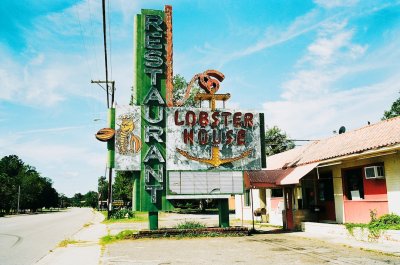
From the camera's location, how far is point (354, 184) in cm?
1805

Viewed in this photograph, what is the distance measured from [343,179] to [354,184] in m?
0.69

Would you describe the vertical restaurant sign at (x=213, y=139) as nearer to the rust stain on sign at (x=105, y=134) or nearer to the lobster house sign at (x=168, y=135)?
the lobster house sign at (x=168, y=135)

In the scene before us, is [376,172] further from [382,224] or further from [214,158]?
[214,158]

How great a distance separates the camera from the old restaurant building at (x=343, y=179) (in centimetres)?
1552

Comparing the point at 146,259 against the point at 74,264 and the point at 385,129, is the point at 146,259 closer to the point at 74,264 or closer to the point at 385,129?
the point at 74,264

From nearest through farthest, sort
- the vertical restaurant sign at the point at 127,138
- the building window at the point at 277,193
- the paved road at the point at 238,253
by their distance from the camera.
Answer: the paved road at the point at 238,253 → the vertical restaurant sign at the point at 127,138 → the building window at the point at 277,193

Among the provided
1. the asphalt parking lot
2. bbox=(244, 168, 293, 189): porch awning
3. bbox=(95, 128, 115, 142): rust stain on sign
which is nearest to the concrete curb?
the asphalt parking lot

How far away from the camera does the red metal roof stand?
1585 cm

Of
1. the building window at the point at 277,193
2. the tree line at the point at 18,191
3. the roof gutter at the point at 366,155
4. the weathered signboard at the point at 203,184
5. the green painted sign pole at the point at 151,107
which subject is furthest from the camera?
the tree line at the point at 18,191

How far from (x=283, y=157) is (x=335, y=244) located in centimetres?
1352

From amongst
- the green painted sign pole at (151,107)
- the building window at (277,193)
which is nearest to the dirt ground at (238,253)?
the green painted sign pole at (151,107)

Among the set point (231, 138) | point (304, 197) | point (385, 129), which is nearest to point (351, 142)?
point (385, 129)

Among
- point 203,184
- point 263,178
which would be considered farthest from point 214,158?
point 263,178

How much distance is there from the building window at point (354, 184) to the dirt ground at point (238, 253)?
377 centimetres
